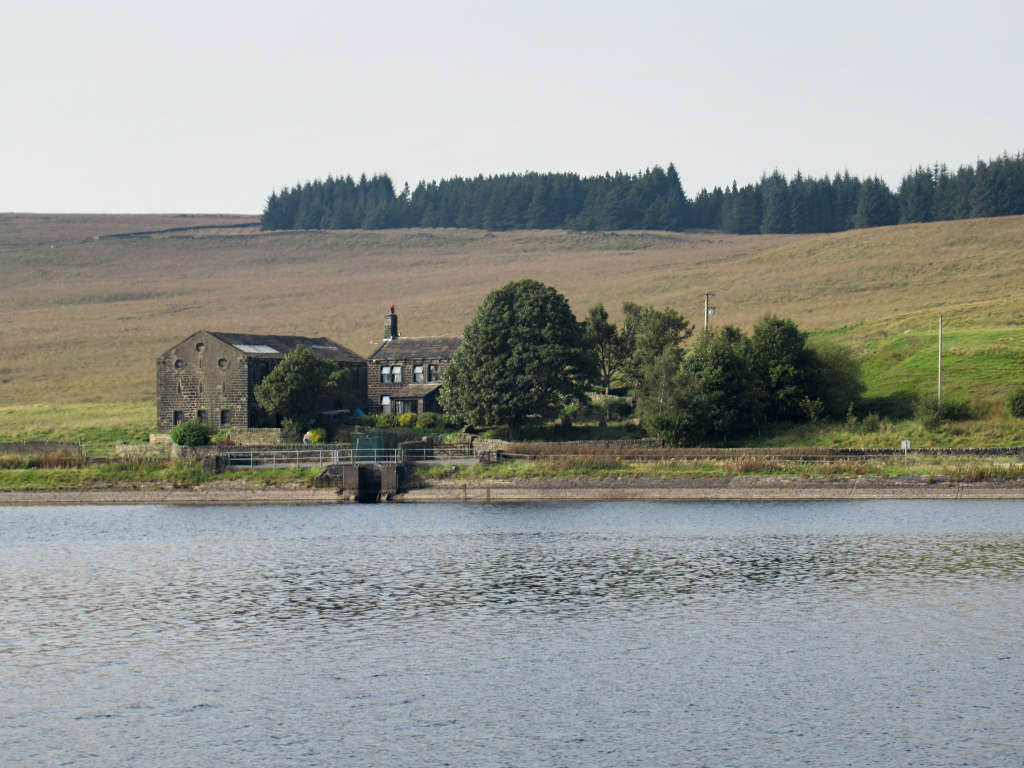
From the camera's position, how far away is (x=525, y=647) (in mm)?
30188

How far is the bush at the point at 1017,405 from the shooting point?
70188 mm

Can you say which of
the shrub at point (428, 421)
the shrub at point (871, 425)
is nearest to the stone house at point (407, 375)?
the shrub at point (428, 421)

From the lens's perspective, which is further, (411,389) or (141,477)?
(411,389)

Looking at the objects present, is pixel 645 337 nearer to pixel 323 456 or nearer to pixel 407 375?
pixel 407 375

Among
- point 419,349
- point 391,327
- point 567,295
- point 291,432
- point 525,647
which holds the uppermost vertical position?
point 567,295

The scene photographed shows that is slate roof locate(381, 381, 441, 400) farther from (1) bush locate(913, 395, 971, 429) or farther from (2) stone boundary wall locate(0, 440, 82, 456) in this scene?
(1) bush locate(913, 395, 971, 429)

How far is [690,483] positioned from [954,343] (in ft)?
115

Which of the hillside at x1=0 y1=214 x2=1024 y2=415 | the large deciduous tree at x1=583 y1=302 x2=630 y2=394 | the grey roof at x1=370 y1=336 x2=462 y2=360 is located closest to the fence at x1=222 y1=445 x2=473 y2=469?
the large deciduous tree at x1=583 y1=302 x2=630 y2=394

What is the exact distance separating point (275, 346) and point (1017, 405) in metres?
50.7

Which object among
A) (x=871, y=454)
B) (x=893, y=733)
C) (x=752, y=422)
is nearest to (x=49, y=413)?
(x=752, y=422)

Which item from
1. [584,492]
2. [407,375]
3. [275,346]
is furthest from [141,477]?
[407,375]

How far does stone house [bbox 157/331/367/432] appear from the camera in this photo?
8169cm

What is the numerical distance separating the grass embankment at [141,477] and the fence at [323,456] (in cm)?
125

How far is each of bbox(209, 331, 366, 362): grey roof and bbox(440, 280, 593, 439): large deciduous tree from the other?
46.5ft
